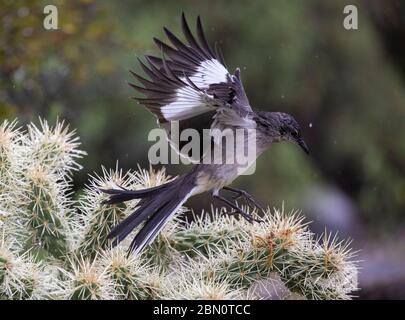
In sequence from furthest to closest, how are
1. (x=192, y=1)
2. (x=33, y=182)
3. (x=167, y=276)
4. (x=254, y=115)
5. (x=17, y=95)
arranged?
(x=192, y=1), (x=17, y=95), (x=254, y=115), (x=33, y=182), (x=167, y=276)

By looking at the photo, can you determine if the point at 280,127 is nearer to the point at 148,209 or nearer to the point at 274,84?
the point at 148,209

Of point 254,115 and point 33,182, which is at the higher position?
point 254,115

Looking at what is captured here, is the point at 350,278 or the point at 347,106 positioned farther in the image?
the point at 347,106

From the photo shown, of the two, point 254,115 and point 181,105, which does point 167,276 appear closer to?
point 181,105

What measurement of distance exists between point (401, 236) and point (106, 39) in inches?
105

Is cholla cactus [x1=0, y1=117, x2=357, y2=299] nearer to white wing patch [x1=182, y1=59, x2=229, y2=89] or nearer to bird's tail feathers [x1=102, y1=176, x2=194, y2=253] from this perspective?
bird's tail feathers [x1=102, y1=176, x2=194, y2=253]

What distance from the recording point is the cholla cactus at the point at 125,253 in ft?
7.07

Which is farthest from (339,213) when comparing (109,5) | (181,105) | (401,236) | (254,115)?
(181,105)

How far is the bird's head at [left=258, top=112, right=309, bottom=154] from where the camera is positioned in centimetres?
294

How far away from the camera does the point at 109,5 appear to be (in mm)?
5121

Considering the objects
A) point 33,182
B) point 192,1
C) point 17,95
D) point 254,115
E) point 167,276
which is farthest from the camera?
point 192,1

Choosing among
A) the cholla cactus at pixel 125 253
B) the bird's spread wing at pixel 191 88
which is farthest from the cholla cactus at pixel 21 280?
the bird's spread wing at pixel 191 88

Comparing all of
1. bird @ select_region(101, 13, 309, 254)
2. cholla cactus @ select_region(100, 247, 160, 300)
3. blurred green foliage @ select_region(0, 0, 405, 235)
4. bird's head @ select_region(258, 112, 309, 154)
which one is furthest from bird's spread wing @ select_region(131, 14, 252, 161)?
blurred green foliage @ select_region(0, 0, 405, 235)

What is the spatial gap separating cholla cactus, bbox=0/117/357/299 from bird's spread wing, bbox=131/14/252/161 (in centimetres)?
28
